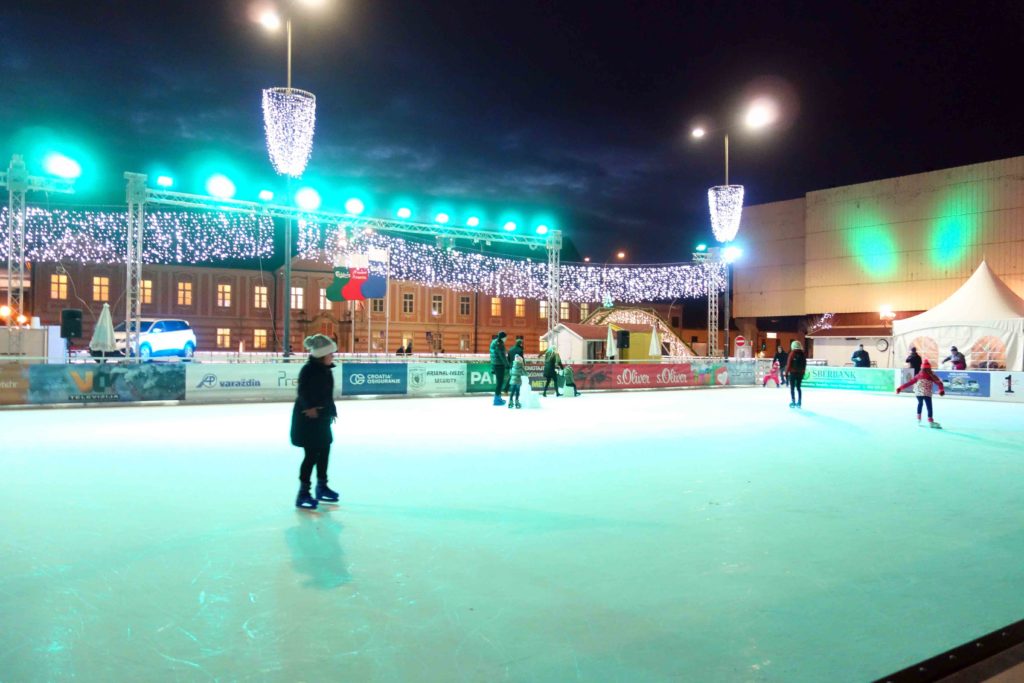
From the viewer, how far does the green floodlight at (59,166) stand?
842 inches

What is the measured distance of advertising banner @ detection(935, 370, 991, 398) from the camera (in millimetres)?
21562

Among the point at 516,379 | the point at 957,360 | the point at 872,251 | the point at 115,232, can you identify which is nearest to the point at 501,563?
the point at 516,379

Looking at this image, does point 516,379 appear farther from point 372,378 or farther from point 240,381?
point 240,381

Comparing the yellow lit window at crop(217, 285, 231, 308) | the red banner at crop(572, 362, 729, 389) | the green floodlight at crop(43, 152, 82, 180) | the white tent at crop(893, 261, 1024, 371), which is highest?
the green floodlight at crop(43, 152, 82, 180)

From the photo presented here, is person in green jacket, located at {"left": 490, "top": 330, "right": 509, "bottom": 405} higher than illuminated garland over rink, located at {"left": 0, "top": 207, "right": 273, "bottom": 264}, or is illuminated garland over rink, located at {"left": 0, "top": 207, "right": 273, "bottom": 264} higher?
illuminated garland over rink, located at {"left": 0, "top": 207, "right": 273, "bottom": 264}

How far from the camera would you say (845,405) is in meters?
18.6

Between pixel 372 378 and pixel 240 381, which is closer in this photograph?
pixel 240 381

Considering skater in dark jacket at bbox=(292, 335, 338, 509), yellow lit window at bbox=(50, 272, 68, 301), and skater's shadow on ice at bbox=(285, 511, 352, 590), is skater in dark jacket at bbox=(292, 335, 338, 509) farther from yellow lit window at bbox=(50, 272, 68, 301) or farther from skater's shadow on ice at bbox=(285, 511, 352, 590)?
yellow lit window at bbox=(50, 272, 68, 301)

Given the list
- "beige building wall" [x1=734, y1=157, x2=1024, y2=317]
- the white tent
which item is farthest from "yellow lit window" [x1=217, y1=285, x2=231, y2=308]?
the white tent

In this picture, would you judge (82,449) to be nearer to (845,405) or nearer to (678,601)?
(678,601)

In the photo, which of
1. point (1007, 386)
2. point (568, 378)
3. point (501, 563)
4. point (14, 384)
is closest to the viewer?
point (501, 563)

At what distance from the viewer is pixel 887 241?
37500 mm

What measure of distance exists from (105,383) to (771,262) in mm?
38559

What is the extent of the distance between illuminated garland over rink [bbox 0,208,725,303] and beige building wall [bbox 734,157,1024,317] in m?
9.86
